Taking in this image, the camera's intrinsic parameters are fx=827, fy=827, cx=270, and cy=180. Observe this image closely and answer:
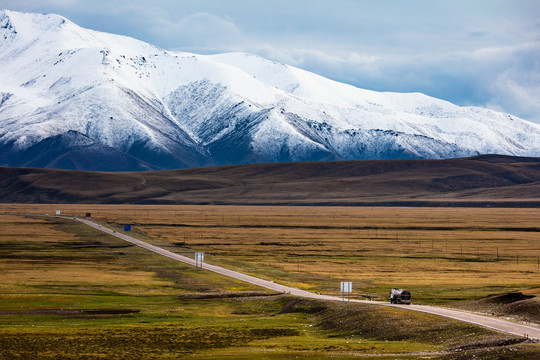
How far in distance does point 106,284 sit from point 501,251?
7181 cm

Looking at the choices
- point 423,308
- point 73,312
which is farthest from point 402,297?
point 73,312

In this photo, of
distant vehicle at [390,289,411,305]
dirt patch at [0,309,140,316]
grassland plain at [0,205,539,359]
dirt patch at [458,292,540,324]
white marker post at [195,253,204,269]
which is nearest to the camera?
grassland plain at [0,205,539,359]

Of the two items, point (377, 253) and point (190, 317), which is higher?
point (377, 253)

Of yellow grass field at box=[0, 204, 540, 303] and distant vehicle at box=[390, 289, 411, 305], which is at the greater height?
yellow grass field at box=[0, 204, 540, 303]

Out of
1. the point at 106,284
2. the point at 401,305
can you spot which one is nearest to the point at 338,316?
the point at 401,305

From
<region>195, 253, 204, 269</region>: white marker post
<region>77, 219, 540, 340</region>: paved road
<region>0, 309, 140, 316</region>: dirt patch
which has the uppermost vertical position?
<region>195, 253, 204, 269</region>: white marker post

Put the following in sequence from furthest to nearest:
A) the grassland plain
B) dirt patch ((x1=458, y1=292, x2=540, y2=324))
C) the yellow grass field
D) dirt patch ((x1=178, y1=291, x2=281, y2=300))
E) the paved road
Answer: the yellow grass field
dirt patch ((x1=178, y1=291, x2=281, y2=300))
dirt patch ((x1=458, y1=292, x2=540, y2=324))
the paved road
the grassland plain

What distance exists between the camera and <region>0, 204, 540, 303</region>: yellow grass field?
292 ft

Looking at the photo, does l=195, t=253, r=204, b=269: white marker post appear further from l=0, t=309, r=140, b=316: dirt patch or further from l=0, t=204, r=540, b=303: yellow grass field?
l=0, t=309, r=140, b=316: dirt patch

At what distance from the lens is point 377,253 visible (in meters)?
130

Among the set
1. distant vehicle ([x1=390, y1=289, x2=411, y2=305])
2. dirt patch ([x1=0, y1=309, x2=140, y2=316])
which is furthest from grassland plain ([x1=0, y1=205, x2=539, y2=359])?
distant vehicle ([x1=390, y1=289, x2=411, y2=305])

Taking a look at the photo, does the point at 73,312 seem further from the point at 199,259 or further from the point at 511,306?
the point at 511,306

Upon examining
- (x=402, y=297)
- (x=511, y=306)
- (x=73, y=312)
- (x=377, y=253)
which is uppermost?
(x=377, y=253)

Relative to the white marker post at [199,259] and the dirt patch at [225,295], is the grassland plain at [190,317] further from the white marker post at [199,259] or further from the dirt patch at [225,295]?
the white marker post at [199,259]
